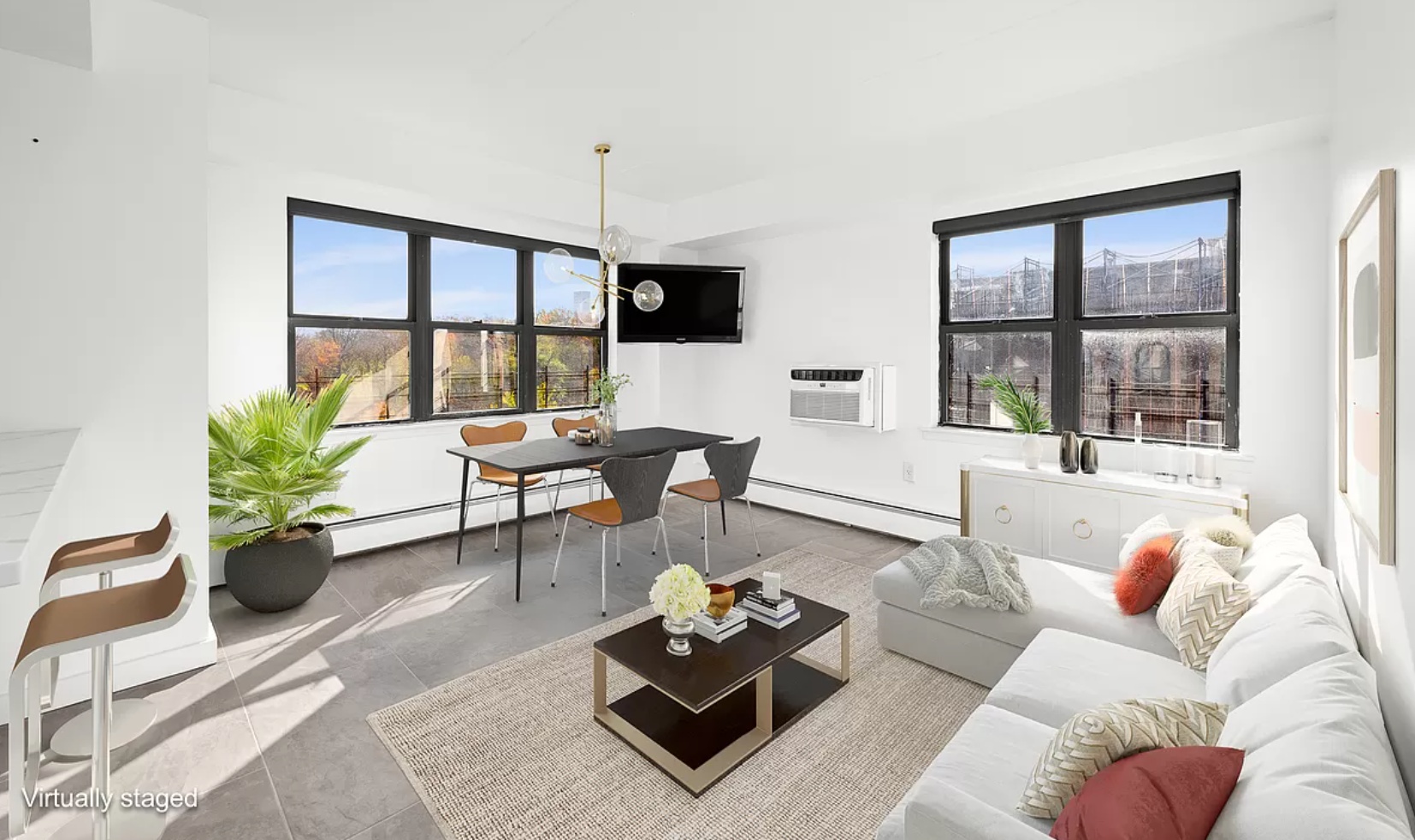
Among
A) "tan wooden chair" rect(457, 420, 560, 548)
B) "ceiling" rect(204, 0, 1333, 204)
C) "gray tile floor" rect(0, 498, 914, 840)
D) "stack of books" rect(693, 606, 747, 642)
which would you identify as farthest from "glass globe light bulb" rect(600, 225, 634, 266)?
"stack of books" rect(693, 606, 747, 642)

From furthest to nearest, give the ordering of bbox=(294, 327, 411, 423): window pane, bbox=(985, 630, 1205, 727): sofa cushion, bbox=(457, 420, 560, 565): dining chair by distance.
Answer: bbox=(457, 420, 560, 565): dining chair, bbox=(294, 327, 411, 423): window pane, bbox=(985, 630, 1205, 727): sofa cushion

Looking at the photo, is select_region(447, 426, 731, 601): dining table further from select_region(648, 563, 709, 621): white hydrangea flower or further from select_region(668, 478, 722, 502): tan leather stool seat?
select_region(648, 563, 709, 621): white hydrangea flower

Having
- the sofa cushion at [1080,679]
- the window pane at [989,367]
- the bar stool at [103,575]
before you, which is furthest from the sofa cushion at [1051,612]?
the bar stool at [103,575]

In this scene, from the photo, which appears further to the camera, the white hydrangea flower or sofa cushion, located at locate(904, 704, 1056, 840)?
the white hydrangea flower

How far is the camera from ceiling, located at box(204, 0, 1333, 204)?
2.61m

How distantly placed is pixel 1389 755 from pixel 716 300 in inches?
198

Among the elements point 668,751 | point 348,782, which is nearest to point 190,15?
point 348,782

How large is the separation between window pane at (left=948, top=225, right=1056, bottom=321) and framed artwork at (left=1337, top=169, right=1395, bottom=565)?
2123mm

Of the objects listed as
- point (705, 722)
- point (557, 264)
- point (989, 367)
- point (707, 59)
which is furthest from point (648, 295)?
point (705, 722)

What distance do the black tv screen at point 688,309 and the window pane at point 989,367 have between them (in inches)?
77.1

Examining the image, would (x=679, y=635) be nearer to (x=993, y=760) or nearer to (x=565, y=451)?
(x=993, y=760)

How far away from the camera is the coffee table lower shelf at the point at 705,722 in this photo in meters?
2.09

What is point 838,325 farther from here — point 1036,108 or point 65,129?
point 65,129

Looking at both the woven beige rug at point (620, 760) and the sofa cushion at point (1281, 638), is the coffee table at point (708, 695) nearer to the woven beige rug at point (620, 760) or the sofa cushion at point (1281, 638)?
the woven beige rug at point (620, 760)
